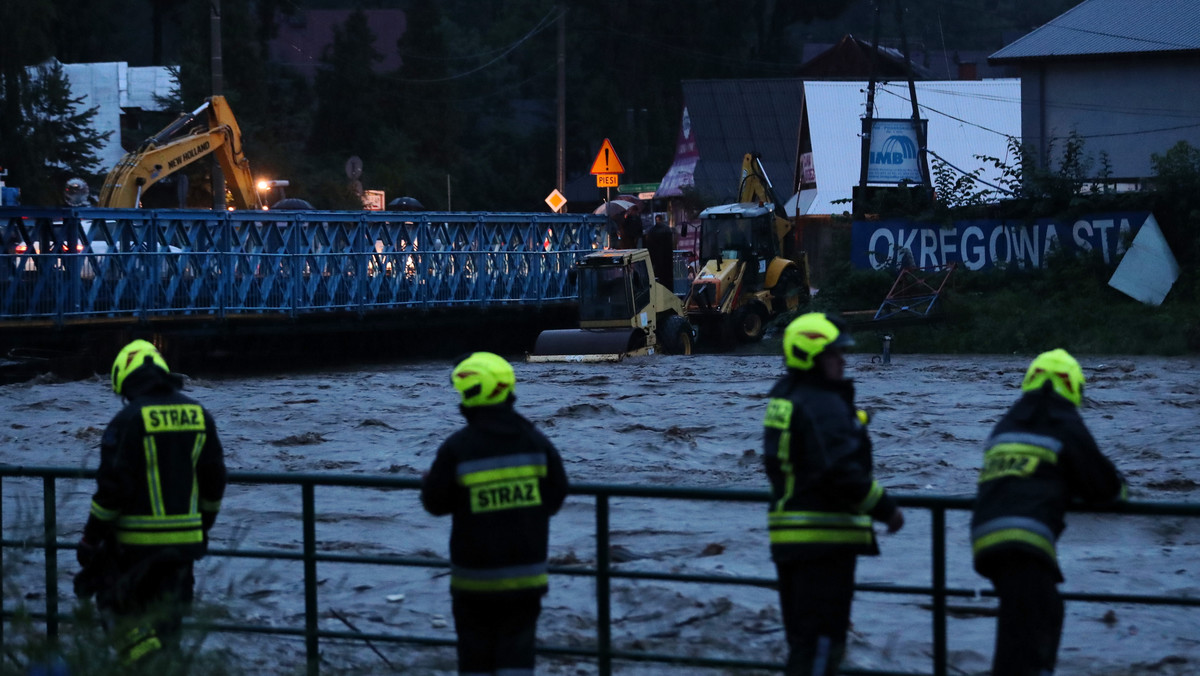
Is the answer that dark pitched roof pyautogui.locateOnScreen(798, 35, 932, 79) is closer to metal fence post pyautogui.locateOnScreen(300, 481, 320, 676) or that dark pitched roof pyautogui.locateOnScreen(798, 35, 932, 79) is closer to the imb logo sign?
the imb logo sign

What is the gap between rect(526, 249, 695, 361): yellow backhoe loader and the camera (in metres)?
28.5

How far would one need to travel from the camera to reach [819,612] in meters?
5.37

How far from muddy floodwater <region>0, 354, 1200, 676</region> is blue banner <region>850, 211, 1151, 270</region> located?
451 cm

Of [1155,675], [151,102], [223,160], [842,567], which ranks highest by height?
[151,102]

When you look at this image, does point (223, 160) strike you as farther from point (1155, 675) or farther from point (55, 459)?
point (1155, 675)

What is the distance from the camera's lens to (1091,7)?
4272 centimetres

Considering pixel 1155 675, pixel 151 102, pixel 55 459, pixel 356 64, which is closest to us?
pixel 1155 675

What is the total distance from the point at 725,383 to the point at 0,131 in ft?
86.7

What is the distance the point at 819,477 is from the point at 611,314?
23.9 m

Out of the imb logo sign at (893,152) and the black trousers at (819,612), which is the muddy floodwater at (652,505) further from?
the imb logo sign at (893,152)

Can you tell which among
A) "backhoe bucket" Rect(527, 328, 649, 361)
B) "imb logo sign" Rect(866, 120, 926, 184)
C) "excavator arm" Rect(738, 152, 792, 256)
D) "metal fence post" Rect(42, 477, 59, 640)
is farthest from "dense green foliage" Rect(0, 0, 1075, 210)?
"metal fence post" Rect(42, 477, 59, 640)

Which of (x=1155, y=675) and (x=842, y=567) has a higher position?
(x=842, y=567)

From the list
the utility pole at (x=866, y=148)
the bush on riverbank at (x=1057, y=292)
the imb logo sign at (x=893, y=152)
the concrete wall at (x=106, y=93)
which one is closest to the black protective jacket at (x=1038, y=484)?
the bush on riverbank at (x=1057, y=292)

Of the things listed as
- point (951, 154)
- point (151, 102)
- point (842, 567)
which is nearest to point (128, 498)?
point (842, 567)
